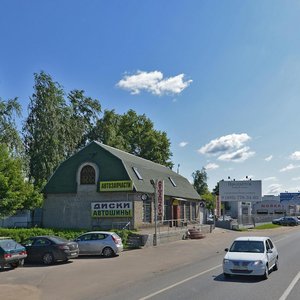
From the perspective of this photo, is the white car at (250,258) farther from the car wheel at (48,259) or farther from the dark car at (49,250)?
the car wheel at (48,259)

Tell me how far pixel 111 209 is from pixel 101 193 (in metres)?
1.80

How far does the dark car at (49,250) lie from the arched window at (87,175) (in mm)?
16576

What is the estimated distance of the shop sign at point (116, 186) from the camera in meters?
36.3

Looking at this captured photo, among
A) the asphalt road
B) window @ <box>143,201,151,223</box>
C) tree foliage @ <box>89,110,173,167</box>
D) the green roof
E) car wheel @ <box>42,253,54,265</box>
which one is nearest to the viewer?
the asphalt road

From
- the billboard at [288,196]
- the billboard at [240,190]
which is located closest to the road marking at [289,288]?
the billboard at [240,190]

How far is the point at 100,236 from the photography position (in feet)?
81.3

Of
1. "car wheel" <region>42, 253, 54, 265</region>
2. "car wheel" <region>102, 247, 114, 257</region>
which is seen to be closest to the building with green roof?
"car wheel" <region>102, 247, 114, 257</region>

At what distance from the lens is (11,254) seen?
62.4 feet

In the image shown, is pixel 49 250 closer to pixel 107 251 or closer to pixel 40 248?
pixel 40 248

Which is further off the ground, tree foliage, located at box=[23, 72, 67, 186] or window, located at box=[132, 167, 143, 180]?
tree foliage, located at box=[23, 72, 67, 186]

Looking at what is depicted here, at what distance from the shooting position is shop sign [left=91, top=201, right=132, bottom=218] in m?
36.3

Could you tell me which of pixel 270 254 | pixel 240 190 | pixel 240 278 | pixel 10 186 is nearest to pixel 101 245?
pixel 10 186

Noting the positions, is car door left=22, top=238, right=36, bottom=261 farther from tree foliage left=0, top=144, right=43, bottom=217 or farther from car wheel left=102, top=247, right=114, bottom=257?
tree foliage left=0, top=144, right=43, bottom=217

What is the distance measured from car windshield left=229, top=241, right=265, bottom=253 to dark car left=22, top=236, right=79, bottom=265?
8.91m
